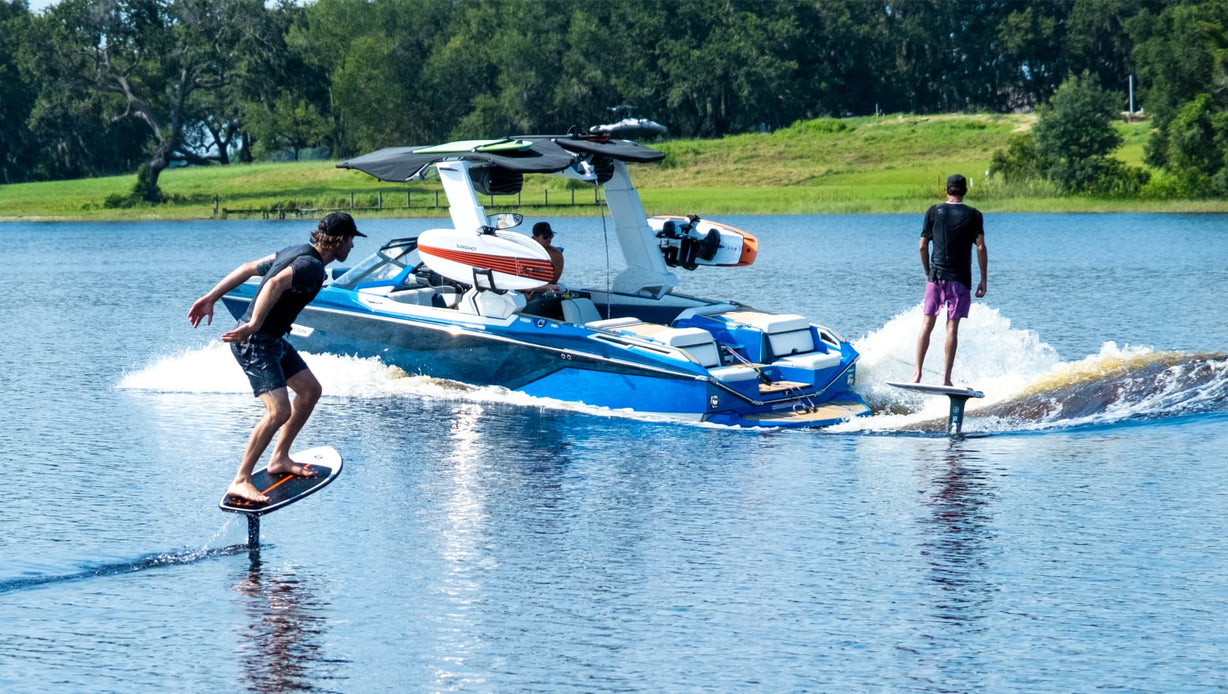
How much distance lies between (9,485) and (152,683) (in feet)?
18.8

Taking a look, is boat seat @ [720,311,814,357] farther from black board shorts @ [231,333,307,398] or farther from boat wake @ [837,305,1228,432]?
black board shorts @ [231,333,307,398]

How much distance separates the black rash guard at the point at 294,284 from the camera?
1008cm

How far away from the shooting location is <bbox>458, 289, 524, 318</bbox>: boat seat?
1661 centimetres

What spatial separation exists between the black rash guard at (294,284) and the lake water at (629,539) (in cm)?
159

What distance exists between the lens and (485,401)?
17281 mm

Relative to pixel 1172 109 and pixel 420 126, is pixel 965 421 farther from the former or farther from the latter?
pixel 420 126

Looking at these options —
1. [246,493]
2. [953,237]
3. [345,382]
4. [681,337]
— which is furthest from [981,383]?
[246,493]

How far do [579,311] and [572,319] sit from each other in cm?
18

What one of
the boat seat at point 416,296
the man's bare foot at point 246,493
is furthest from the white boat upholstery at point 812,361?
A: the man's bare foot at point 246,493

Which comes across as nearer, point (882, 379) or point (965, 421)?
point (965, 421)

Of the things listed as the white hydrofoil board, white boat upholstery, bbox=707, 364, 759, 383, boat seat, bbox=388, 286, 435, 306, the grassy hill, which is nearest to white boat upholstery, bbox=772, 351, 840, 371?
white boat upholstery, bbox=707, 364, 759, 383

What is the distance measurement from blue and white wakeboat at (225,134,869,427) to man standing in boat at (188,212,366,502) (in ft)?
18.6

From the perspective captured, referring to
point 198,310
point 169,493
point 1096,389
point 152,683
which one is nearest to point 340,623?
point 152,683

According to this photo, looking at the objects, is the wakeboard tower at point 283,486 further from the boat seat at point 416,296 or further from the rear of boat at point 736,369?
the boat seat at point 416,296
